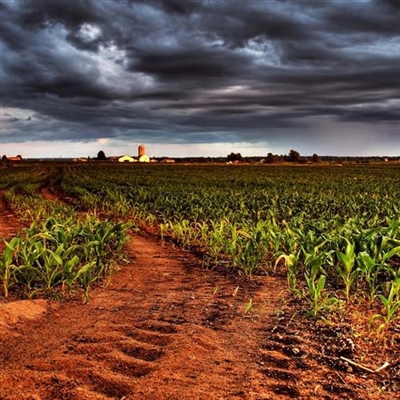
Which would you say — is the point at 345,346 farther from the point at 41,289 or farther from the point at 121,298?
the point at 41,289

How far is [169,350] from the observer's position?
3824mm

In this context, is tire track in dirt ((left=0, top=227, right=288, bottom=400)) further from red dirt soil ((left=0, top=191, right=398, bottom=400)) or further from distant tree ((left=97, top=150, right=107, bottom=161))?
distant tree ((left=97, top=150, right=107, bottom=161))

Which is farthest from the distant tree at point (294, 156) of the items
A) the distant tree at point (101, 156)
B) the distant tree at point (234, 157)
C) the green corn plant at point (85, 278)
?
the green corn plant at point (85, 278)

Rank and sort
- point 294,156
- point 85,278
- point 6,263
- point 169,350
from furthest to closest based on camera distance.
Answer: point 294,156 → point 85,278 → point 6,263 → point 169,350

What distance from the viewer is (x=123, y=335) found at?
4.18m

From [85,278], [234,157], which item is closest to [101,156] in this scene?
[234,157]

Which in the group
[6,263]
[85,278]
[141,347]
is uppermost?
[6,263]

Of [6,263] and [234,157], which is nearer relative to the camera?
[6,263]

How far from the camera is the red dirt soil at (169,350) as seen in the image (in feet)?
10.5

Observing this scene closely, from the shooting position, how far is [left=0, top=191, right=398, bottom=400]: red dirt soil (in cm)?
320

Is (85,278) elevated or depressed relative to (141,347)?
elevated

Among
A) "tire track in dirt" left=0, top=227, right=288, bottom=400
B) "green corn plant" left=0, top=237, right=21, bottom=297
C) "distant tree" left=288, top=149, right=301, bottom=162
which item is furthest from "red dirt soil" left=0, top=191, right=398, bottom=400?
"distant tree" left=288, top=149, right=301, bottom=162

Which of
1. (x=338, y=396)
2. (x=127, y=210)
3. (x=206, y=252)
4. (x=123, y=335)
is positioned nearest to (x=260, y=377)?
(x=338, y=396)

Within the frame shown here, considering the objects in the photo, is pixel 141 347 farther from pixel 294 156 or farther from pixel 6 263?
pixel 294 156
